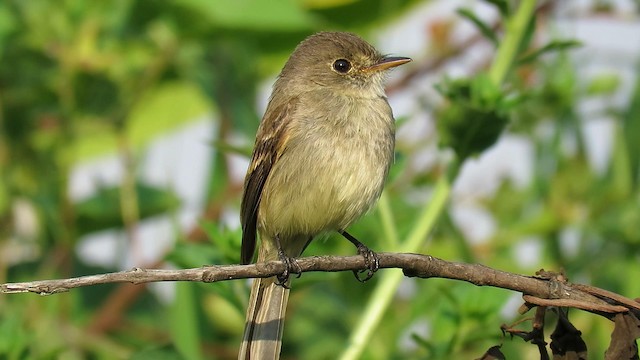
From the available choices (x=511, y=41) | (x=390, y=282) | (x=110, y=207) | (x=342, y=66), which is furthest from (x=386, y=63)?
(x=110, y=207)

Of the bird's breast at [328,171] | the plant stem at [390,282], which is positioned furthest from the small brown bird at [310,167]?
the plant stem at [390,282]

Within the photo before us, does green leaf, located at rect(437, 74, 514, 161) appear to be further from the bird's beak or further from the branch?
the branch

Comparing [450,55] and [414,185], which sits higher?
[450,55]

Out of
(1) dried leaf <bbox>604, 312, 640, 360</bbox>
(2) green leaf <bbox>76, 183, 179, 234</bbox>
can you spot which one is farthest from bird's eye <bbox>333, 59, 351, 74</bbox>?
(1) dried leaf <bbox>604, 312, 640, 360</bbox>

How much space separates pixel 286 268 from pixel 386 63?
5.86ft

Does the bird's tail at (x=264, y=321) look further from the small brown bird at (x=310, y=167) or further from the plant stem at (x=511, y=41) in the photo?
the plant stem at (x=511, y=41)

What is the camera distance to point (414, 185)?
513 cm

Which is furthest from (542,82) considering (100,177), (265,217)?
(100,177)

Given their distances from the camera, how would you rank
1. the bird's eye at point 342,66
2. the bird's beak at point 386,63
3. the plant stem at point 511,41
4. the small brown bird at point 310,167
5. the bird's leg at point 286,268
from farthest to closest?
the bird's eye at point 342,66
the bird's beak at point 386,63
the small brown bird at point 310,167
the plant stem at point 511,41
the bird's leg at point 286,268

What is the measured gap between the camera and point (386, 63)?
4.42 m

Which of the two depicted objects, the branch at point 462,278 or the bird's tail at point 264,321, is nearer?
the branch at point 462,278

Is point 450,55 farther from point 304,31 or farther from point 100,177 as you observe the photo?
point 100,177

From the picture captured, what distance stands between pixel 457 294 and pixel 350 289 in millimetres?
1192

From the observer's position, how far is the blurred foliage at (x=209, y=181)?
179 inches
